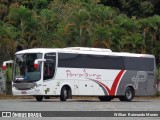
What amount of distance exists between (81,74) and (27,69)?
349 centimetres

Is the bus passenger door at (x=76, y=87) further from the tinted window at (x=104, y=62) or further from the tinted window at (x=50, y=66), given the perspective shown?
the tinted window at (x=50, y=66)

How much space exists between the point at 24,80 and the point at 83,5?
20.8 meters

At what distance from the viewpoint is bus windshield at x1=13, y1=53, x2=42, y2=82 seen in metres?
38.1

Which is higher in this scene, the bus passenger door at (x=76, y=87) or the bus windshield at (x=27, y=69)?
the bus windshield at (x=27, y=69)

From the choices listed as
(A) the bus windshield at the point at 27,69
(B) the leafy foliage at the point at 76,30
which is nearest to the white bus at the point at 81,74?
(A) the bus windshield at the point at 27,69

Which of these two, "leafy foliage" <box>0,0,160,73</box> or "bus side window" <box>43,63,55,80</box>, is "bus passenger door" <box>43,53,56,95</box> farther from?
"leafy foliage" <box>0,0,160,73</box>

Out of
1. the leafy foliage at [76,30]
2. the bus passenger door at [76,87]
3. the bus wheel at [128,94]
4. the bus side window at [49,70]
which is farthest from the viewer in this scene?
the leafy foliage at [76,30]

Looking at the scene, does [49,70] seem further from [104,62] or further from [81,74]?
[104,62]

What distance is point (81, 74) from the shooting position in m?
39.9

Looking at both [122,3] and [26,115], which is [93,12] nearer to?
[122,3]

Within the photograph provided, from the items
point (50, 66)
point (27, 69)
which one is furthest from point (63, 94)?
point (27, 69)

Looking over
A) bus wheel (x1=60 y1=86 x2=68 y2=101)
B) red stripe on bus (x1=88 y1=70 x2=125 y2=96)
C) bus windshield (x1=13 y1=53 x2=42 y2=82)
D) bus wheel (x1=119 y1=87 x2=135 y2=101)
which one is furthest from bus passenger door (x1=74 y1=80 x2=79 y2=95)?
bus wheel (x1=119 y1=87 x2=135 y2=101)

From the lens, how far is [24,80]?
125 feet

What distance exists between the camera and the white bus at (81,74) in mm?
38125
